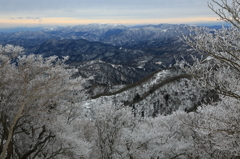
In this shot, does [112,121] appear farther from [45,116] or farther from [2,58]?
[2,58]

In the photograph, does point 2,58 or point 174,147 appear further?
point 174,147

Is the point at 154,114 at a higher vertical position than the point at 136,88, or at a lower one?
lower

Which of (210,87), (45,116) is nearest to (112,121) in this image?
(45,116)

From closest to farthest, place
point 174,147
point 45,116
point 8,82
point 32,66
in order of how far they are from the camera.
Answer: point 8,82 < point 45,116 < point 32,66 < point 174,147

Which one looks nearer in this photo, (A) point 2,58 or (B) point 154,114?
(A) point 2,58

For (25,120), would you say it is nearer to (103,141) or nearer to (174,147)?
(103,141)

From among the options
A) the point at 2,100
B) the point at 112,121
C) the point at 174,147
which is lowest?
the point at 174,147

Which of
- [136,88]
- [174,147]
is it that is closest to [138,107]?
[136,88]

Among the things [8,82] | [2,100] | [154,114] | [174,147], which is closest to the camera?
[2,100]

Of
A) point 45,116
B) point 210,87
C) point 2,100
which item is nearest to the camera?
point 210,87
